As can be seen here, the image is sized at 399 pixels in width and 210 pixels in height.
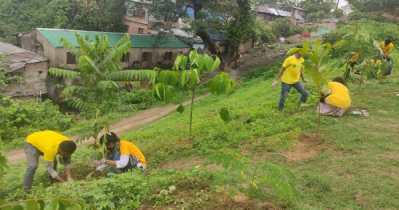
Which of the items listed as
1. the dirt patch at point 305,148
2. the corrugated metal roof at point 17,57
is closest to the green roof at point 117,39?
the corrugated metal roof at point 17,57

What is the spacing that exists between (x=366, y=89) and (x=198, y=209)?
8870 mm

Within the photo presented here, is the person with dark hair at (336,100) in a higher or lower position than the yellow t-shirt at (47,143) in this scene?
higher

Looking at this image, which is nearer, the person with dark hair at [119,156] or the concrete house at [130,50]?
the person with dark hair at [119,156]

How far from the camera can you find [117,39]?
2384cm

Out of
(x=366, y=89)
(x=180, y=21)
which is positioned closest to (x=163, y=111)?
(x=366, y=89)

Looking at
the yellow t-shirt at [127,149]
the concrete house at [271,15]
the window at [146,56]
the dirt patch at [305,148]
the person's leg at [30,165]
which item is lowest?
the person's leg at [30,165]

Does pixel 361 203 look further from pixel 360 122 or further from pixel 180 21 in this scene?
pixel 180 21

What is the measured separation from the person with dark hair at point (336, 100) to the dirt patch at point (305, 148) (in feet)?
4.12

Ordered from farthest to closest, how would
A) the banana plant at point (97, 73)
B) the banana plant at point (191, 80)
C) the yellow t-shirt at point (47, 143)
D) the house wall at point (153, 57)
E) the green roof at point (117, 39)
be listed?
1. the house wall at point (153, 57)
2. the green roof at point (117, 39)
3. the banana plant at point (97, 73)
4. the banana plant at point (191, 80)
5. the yellow t-shirt at point (47, 143)

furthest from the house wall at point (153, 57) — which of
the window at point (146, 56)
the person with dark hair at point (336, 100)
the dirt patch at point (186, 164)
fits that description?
the dirt patch at point (186, 164)

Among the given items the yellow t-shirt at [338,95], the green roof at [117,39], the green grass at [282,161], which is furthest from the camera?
the green roof at [117,39]

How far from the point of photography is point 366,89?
34.3 feet

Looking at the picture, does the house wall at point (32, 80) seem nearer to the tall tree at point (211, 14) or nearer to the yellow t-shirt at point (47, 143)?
the tall tree at point (211, 14)

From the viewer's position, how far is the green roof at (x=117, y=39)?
2062cm
